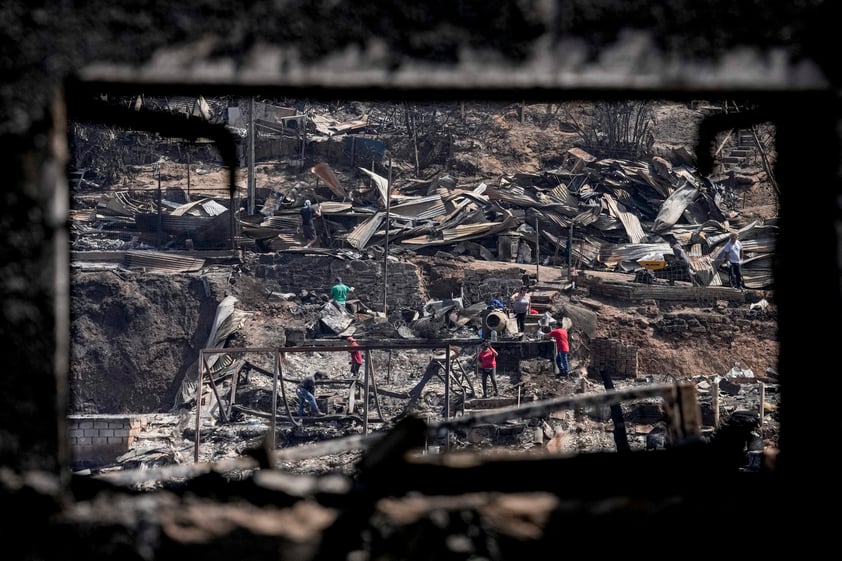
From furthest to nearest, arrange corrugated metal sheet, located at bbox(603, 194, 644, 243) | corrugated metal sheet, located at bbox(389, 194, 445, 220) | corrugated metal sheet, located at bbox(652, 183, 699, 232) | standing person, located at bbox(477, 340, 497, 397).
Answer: corrugated metal sheet, located at bbox(652, 183, 699, 232), corrugated metal sheet, located at bbox(389, 194, 445, 220), corrugated metal sheet, located at bbox(603, 194, 644, 243), standing person, located at bbox(477, 340, 497, 397)

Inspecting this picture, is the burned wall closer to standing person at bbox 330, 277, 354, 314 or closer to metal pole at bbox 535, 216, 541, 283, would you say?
standing person at bbox 330, 277, 354, 314

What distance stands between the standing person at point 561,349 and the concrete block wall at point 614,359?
2.96ft

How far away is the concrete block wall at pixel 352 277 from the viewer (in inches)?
841

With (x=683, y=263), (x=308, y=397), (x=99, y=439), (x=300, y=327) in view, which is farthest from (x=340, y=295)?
(x=683, y=263)

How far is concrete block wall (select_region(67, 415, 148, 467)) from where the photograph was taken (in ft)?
46.3

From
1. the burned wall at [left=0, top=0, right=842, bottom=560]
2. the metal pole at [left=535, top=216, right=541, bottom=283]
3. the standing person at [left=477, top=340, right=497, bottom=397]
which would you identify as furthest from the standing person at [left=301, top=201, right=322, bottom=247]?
the burned wall at [left=0, top=0, right=842, bottom=560]

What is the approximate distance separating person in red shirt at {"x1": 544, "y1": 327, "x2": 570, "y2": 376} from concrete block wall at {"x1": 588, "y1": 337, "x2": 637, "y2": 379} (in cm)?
90

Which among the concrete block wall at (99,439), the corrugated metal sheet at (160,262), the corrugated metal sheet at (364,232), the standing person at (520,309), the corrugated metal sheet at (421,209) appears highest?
the corrugated metal sheet at (421,209)

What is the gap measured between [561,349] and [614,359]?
65.9 inches

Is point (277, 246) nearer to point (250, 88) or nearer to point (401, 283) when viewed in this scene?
point (401, 283)

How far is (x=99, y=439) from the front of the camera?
1421 centimetres

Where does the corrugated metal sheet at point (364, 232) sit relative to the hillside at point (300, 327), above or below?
above

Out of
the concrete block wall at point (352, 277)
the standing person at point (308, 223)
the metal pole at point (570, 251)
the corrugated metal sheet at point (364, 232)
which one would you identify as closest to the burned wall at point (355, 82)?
the concrete block wall at point (352, 277)

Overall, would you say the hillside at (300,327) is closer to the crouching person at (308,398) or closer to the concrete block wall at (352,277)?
the concrete block wall at (352,277)
